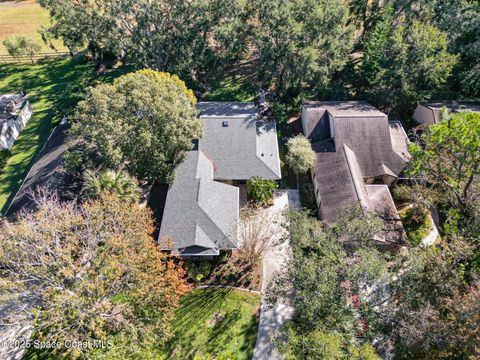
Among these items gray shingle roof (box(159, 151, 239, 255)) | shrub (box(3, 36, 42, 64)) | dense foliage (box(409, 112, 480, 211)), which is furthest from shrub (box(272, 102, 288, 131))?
shrub (box(3, 36, 42, 64))

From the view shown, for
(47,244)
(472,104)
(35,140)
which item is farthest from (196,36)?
(472,104)

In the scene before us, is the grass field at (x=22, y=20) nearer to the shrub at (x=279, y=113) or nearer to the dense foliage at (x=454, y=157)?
the shrub at (x=279, y=113)

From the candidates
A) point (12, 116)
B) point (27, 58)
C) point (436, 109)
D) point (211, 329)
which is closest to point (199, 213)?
point (211, 329)

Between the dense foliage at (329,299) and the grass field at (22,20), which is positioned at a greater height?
the grass field at (22,20)

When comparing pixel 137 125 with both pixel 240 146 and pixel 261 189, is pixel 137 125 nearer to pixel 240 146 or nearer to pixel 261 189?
pixel 240 146

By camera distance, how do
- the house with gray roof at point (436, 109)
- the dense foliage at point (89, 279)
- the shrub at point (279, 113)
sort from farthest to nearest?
the shrub at point (279, 113) → the house with gray roof at point (436, 109) → the dense foliage at point (89, 279)

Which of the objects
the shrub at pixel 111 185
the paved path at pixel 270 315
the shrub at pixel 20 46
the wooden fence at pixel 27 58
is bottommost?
the paved path at pixel 270 315

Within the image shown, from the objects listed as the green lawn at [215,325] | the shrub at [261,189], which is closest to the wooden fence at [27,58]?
the shrub at [261,189]
